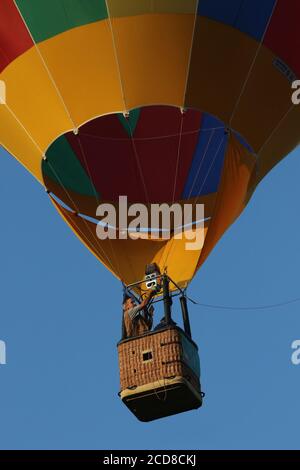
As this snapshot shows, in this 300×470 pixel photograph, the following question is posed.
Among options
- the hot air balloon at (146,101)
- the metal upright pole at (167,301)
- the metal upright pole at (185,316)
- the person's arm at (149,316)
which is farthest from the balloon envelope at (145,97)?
the person's arm at (149,316)

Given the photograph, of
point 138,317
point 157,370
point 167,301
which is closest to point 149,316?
point 138,317

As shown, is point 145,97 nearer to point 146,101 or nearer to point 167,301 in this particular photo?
point 146,101

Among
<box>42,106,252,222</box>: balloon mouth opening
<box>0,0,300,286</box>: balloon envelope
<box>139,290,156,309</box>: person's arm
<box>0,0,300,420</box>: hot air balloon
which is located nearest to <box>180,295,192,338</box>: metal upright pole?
<box>0,0,300,420</box>: hot air balloon

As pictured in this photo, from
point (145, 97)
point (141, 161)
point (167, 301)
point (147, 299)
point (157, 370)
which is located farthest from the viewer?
point (141, 161)

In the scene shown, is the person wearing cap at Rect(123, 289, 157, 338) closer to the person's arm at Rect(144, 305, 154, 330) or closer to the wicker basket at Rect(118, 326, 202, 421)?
the person's arm at Rect(144, 305, 154, 330)

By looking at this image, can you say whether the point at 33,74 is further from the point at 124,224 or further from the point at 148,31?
the point at 124,224

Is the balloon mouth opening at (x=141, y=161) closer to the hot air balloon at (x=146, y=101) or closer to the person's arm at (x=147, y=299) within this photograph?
the hot air balloon at (x=146, y=101)

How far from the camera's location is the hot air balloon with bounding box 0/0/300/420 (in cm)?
1043

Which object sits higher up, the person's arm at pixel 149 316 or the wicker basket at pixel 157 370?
the person's arm at pixel 149 316

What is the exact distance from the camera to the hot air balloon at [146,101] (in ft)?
34.2

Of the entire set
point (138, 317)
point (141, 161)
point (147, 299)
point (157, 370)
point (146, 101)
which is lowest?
point (157, 370)

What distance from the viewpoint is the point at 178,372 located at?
9906 mm

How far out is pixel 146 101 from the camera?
34.8ft

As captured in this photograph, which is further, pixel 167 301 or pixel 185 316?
pixel 185 316
